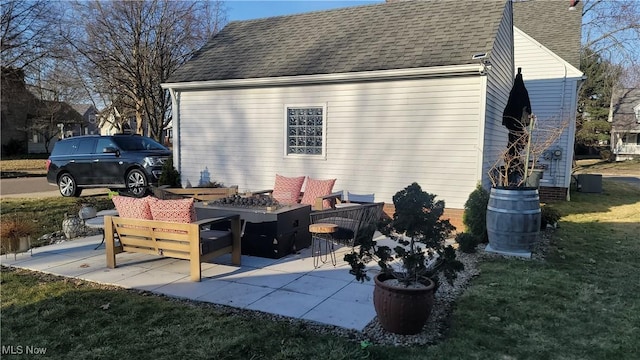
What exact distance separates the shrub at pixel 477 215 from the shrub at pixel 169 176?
712cm

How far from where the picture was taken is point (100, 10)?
1872cm

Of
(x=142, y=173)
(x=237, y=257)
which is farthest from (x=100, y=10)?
(x=237, y=257)

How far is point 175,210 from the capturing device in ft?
15.7

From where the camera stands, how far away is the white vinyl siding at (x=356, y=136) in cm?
770

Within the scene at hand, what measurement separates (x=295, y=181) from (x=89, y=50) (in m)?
16.4

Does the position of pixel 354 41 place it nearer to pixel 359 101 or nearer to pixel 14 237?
pixel 359 101

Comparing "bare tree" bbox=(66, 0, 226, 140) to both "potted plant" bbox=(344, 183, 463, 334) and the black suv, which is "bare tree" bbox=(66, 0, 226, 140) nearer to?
the black suv

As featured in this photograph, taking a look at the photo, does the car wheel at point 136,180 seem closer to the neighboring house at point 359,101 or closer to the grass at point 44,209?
the grass at point 44,209

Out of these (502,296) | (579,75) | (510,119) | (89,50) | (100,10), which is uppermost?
(100,10)

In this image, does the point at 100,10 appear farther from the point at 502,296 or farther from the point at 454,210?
the point at 502,296

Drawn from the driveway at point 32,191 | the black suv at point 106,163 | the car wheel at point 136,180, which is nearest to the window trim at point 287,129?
the black suv at point 106,163

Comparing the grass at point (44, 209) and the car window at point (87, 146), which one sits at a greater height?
the car window at point (87, 146)

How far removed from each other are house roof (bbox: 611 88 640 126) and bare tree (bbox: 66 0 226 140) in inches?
1357

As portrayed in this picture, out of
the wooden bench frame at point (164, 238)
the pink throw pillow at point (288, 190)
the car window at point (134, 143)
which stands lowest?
the wooden bench frame at point (164, 238)
